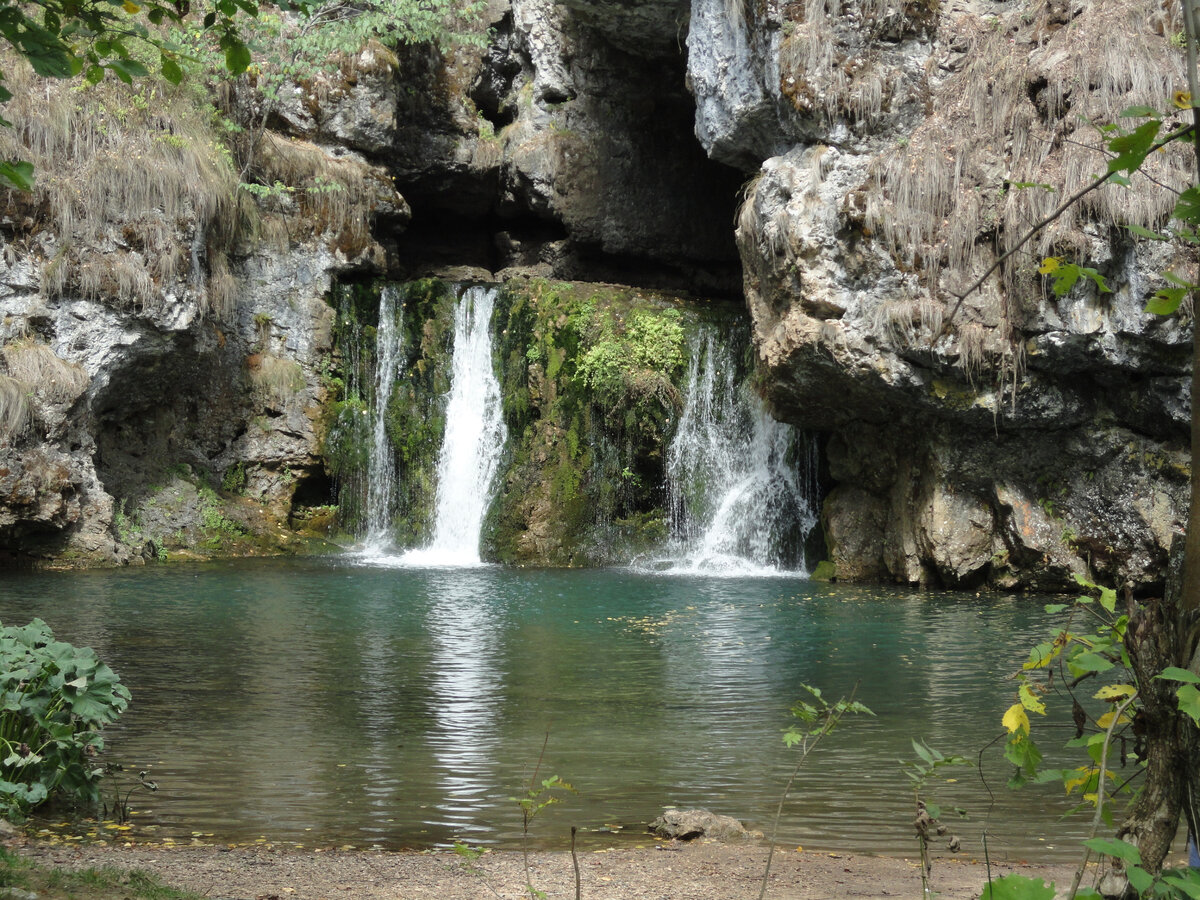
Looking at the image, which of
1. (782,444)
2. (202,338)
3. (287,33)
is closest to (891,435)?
(782,444)

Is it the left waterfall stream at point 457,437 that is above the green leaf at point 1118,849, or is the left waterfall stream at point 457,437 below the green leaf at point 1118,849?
above

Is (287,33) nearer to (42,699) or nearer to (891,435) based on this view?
(891,435)

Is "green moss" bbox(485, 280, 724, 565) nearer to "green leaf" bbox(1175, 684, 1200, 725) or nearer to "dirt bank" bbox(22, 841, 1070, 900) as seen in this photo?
"dirt bank" bbox(22, 841, 1070, 900)

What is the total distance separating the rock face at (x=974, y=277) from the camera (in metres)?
12.1

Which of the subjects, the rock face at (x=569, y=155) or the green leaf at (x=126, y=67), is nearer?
the green leaf at (x=126, y=67)

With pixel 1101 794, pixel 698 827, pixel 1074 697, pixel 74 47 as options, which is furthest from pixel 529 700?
pixel 1101 794

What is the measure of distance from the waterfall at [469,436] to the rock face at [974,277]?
16.9 feet

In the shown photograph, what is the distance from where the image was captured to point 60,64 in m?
2.88

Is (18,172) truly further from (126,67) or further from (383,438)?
(383,438)

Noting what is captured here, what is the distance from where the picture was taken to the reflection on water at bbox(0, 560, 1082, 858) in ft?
16.9

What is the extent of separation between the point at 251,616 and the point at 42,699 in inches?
246

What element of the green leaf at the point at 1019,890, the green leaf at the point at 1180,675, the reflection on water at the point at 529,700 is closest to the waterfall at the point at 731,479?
the reflection on water at the point at 529,700

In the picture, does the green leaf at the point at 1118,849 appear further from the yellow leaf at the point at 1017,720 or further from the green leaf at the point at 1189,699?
the yellow leaf at the point at 1017,720

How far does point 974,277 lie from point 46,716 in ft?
34.8
